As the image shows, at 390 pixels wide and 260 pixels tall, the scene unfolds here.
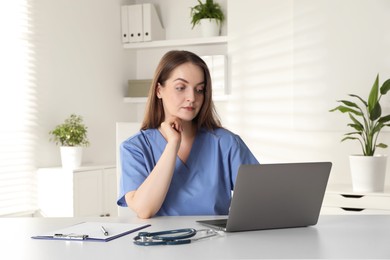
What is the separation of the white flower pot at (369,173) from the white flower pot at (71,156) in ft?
5.74

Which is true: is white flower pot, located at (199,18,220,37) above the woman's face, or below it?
above

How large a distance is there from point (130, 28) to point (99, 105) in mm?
671

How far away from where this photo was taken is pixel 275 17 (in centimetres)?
418

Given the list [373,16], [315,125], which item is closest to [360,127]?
[315,125]

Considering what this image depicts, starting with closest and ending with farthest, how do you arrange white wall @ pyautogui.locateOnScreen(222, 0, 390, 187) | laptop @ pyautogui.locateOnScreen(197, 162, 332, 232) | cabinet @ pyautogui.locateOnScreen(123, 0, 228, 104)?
1. laptop @ pyautogui.locateOnScreen(197, 162, 332, 232)
2. white wall @ pyautogui.locateOnScreen(222, 0, 390, 187)
3. cabinet @ pyautogui.locateOnScreen(123, 0, 228, 104)

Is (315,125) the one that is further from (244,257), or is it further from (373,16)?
(244,257)

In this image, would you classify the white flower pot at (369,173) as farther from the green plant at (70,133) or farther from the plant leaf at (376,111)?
the green plant at (70,133)

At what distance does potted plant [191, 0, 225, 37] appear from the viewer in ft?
14.9

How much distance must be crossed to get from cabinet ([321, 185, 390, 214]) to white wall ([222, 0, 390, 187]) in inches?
15.8

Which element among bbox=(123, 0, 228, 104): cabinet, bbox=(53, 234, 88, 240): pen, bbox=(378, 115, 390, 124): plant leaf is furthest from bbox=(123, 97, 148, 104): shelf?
bbox=(53, 234, 88, 240): pen

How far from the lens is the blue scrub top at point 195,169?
84.1 inches

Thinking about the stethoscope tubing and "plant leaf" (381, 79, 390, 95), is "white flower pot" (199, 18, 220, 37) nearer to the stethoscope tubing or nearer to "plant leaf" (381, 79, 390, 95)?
"plant leaf" (381, 79, 390, 95)

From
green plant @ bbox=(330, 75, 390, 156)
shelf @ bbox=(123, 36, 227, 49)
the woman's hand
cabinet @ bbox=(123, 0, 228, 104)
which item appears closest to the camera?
the woman's hand

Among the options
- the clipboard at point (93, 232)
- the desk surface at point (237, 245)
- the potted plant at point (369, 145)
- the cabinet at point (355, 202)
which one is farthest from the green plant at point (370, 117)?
the clipboard at point (93, 232)
